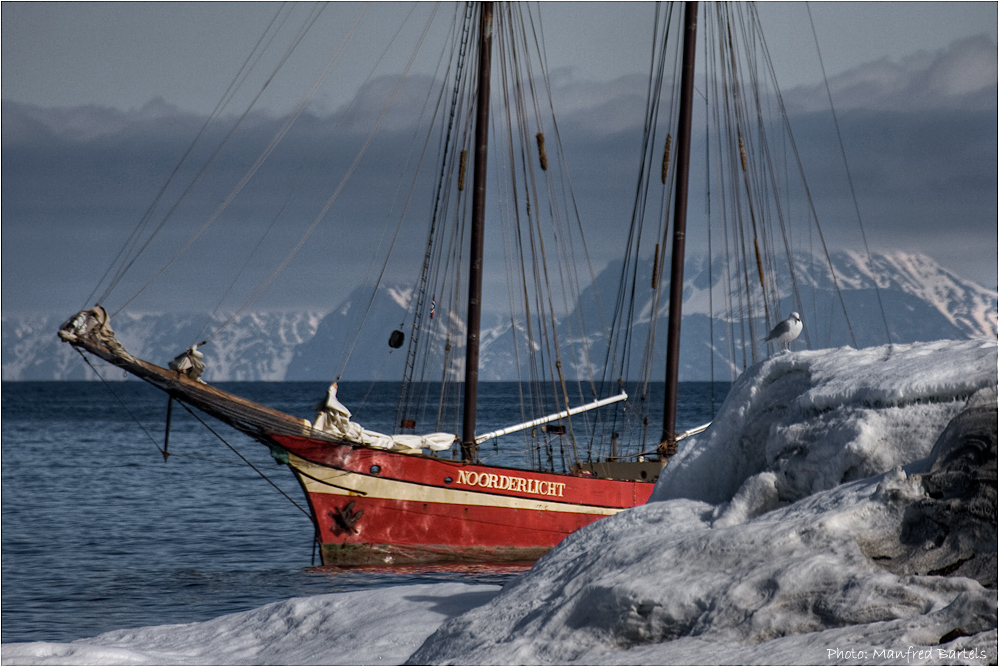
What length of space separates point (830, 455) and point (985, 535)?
152 centimetres

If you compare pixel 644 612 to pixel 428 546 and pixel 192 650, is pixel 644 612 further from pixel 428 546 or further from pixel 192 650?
pixel 428 546

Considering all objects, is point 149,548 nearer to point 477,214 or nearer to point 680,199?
point 477,214

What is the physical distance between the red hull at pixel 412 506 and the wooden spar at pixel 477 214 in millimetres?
1912

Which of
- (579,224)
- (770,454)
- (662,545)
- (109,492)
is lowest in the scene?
(109,492)

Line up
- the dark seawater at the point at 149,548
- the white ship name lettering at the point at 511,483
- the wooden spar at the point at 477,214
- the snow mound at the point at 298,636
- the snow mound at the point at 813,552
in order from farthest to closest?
the wooden spar at the point at 477,214, the white ship name lettering at the point at 511,483, the dark seawater at the point at 149,548, the snow mound at the point at 298,636, the snow mound at the point at 813,552

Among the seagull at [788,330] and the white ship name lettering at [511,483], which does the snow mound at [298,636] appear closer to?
the seagull at [788,330]

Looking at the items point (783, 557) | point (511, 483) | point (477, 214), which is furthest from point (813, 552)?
point (477, 214)

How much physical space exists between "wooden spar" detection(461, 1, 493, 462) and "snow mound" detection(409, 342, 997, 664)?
51.2 ft

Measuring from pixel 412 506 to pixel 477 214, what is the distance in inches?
273

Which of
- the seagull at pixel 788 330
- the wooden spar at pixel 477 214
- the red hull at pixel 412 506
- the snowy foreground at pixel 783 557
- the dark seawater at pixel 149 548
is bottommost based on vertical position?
the dark seawater at pixel 149 548

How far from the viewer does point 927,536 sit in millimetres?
6852

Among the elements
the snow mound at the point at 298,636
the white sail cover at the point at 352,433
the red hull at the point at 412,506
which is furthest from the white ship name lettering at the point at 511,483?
the snow mound at the point at 298,636

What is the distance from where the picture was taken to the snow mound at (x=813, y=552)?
6.37 metres

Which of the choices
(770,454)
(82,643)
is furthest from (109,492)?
(770,454)
